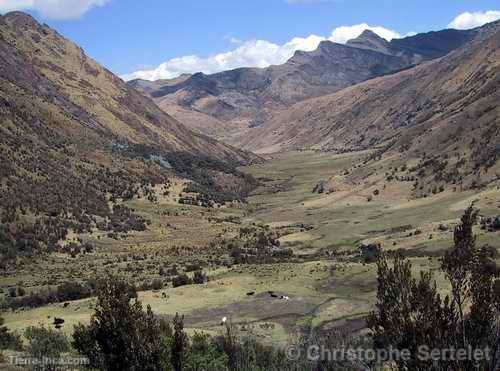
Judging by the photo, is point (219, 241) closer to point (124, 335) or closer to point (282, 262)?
point (282, 262)

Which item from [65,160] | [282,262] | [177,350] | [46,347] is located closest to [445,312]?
[177,350]

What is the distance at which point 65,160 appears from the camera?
125m

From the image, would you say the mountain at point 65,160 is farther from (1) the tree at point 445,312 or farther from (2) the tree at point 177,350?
(1) the tree at point 445,312

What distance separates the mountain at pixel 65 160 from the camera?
308 ft

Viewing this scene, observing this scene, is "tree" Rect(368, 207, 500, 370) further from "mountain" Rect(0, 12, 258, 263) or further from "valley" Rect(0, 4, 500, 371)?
"mountain" Rect(0, 12, 258, 263)

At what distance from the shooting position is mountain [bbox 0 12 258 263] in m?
93.8

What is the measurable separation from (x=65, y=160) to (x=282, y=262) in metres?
71.4

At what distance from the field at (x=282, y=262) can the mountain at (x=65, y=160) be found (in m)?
6.51

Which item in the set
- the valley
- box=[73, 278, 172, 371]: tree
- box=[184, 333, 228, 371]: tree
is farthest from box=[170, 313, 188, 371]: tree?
box=[73, 278, 172, 371]: tree

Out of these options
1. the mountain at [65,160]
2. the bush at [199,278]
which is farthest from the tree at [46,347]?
the mountain at [65,160]

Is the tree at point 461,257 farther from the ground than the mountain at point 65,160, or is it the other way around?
the mountain at point 65,160

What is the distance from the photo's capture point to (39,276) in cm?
6944

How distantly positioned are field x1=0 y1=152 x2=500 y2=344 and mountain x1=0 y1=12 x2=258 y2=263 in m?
6.51

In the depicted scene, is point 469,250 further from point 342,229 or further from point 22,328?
point 342,229
